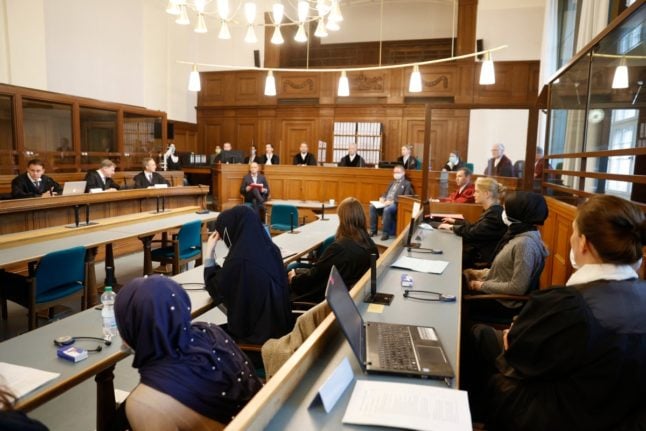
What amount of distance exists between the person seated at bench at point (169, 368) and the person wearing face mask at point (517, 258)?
6.17 feet

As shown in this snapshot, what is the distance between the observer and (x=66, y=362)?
1.79m

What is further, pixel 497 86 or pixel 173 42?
pixel 173 42

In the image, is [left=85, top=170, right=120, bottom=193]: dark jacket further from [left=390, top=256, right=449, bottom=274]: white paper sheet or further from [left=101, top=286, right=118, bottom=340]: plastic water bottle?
[left=390, top=256, right=449, bottom=274]: white paper sheet

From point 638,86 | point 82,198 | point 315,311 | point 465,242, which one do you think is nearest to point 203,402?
point 315,311

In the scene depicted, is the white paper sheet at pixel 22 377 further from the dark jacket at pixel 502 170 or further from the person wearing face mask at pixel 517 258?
the dark jacket at pixel 502 170

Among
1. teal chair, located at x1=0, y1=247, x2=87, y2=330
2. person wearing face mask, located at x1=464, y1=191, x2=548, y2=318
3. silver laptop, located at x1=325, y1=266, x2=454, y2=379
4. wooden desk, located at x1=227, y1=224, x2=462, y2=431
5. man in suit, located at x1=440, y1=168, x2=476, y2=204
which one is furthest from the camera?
man in suit, located at x1=440, y1=168, x2=476, y2=204

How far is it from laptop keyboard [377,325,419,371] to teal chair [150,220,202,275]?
354cm

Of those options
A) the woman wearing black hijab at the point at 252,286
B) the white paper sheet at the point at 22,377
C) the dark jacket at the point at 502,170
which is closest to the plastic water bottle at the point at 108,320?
the white paper sheet at the point at 22,377

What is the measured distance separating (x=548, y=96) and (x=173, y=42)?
9.55 meters

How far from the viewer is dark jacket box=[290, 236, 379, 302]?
294 cm

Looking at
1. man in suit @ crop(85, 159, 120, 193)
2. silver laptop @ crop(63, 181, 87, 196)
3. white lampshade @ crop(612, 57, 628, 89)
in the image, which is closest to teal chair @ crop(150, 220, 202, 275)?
silver laptop @ crop(63, 181, 87, 196)

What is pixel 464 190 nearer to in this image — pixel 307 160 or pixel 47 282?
pixel 307 160

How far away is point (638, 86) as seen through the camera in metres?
3.45

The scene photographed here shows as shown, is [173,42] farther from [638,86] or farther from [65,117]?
[638,86]
